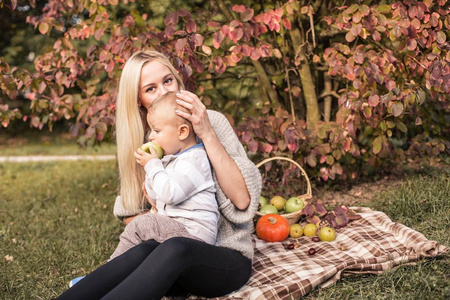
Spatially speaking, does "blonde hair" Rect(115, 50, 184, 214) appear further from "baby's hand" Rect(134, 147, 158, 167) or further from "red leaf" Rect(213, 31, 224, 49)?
"red leaf" Rect(213, 31, 224, 49)

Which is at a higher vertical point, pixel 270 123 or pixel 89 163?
pixel 270 123

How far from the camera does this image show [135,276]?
2.12 metres

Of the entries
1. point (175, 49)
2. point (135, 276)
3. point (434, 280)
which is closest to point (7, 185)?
point (175, 49)

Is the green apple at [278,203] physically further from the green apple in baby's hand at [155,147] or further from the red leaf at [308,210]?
the green apple in baby's hand at [155,147]

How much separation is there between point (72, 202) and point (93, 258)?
5.85 feet

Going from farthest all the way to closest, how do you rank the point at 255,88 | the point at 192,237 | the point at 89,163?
the point at 89,163 → the point at 255,88 → the point at 192,237

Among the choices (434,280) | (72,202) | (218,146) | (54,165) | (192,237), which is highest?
(218,146)

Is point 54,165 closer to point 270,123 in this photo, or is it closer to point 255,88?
point 255,88

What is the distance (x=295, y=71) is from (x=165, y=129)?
2.17 meters

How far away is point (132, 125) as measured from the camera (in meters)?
2.88

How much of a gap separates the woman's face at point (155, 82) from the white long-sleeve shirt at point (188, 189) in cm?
48

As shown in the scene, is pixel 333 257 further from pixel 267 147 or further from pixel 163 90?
pixel 163 90

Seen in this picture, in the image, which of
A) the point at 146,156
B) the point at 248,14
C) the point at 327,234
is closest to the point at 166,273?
the point at 146,156

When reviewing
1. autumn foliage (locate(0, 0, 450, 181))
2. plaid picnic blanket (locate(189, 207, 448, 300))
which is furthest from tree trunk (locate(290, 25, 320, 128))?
plaid picnic blanket (locate(189, 207, 448, 300))
